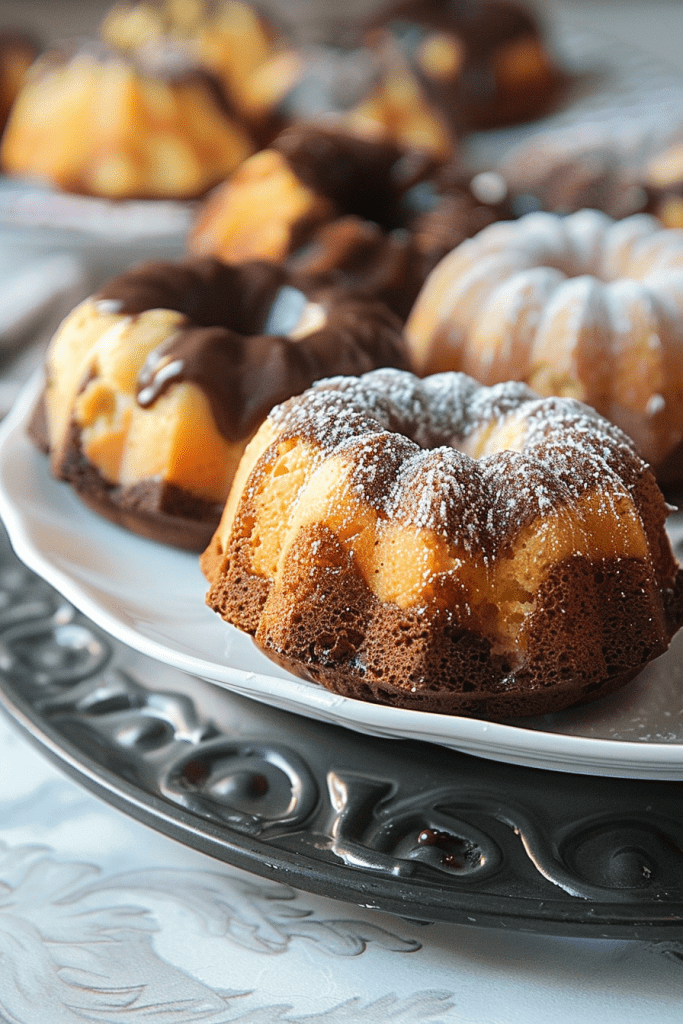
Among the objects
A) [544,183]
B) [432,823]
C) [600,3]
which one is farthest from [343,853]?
[600,3]

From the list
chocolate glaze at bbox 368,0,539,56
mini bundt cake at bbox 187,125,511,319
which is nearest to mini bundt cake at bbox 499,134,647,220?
mini bundt cake at bbox 187,125,511,319

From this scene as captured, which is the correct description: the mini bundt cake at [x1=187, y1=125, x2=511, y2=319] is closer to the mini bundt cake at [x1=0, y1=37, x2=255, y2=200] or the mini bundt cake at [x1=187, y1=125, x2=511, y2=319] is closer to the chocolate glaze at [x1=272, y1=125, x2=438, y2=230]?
the chocolate glaze at [x1=272, y1=125, x2=438, y2=230]

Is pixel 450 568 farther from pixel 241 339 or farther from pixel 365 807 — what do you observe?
pixel 241 339

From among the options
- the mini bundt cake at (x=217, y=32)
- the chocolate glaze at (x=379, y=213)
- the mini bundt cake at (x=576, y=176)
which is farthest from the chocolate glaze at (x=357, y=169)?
the mini bundt cake at (x=217, y=32)

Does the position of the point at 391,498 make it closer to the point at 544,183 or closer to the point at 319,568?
the point at 319,568

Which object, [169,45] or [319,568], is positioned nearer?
[319,568]
